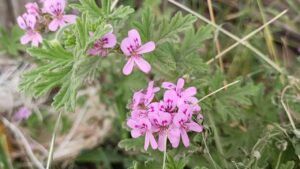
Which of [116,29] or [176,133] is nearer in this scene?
[176,133]

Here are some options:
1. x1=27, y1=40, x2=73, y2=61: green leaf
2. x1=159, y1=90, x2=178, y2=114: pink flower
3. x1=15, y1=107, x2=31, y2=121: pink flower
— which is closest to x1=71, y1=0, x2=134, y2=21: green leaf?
x1=27, y1=40, x2=73, y2=61: green leaf

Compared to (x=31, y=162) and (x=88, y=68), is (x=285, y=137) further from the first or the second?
(x=31, y=162)

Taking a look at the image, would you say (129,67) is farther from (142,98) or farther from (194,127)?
(194,127)

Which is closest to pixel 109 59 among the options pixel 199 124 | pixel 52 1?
pixel 52 1

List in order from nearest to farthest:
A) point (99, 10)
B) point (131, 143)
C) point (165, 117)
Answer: point (165, 117)
point (99, 10)
point (131, 143)

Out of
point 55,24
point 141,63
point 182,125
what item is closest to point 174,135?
point 182,125

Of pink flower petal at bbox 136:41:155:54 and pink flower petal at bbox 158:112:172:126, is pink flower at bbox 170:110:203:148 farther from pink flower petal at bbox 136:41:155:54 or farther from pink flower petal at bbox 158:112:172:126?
pink flower petal at bbox 136:41:155:54
